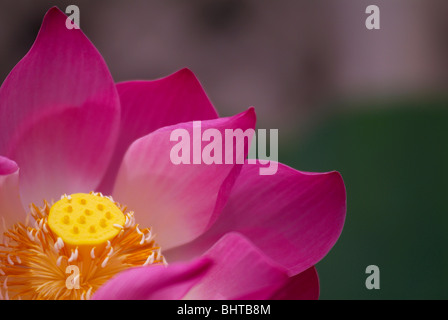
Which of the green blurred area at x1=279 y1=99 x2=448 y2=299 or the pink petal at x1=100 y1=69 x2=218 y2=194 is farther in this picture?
the green blurred area at x1=279 y1=99 x2=448 y2=299

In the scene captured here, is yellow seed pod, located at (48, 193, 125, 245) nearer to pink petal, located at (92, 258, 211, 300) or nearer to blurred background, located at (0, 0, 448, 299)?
pink petal, located at (92, 258, 211, 300)

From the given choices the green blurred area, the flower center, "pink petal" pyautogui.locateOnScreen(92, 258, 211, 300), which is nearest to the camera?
"pink petal" pyautogui.locateOnScreen(92, 258, 211, 300)

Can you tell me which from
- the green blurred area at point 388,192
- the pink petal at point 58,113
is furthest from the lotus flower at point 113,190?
the green blurred area at point 388,192

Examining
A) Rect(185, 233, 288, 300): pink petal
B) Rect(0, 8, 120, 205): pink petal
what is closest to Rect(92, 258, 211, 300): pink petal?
Rect(185, 233, 288, 300): pink petal

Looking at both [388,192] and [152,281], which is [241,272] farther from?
[388,192]

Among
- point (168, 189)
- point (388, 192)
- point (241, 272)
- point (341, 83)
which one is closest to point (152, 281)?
point (241, 272)
